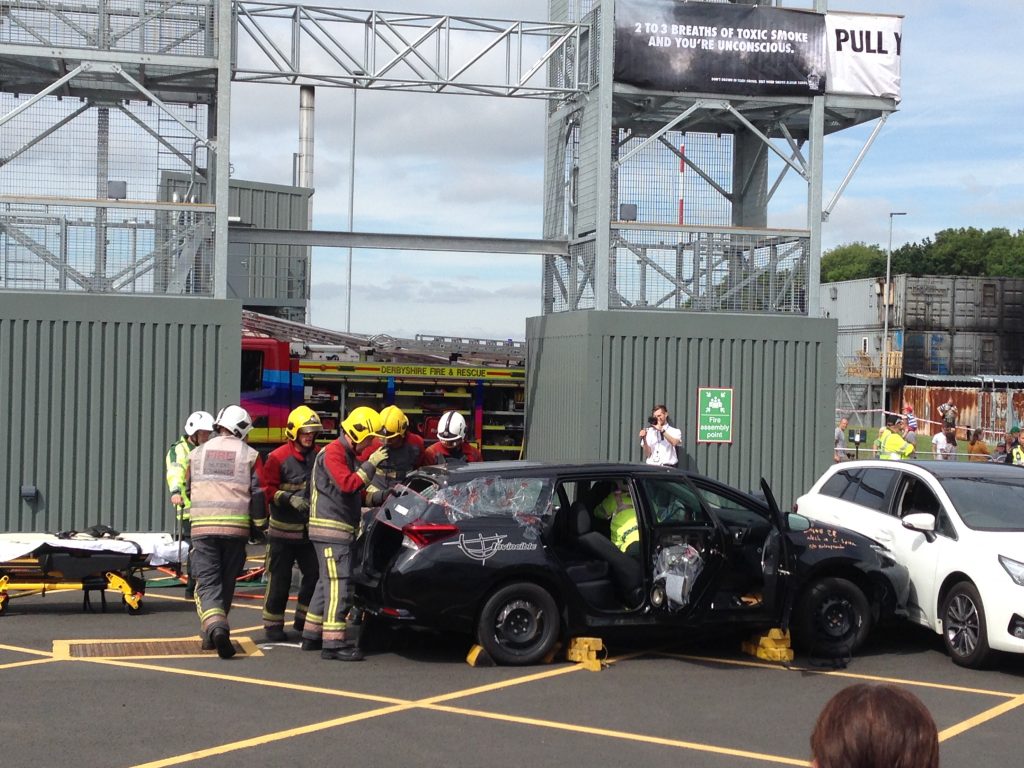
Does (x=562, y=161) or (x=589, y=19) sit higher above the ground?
(x=589, y=19)

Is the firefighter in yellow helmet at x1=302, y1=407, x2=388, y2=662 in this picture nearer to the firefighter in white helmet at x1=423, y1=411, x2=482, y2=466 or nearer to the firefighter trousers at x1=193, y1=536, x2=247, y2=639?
the firefighter trousers at x1=193, y1=536, x2=247, y2=639

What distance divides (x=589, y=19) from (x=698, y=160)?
2.36 m

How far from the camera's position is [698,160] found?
17.4m

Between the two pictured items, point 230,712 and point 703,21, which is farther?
point 703,21

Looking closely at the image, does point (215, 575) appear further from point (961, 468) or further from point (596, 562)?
point (961, 468)

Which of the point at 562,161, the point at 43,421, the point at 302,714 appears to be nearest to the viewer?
the point at 302,714

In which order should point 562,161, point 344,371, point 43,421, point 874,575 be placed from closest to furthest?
point 874,575
point 43,421
point 562,161
point 344,371

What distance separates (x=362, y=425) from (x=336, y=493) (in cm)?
58

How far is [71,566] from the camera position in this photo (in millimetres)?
11031

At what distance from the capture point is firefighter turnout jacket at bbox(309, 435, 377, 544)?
9.39m

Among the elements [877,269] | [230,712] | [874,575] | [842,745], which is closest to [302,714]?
[230,712]

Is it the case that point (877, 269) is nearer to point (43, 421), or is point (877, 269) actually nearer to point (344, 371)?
point (344, 371)

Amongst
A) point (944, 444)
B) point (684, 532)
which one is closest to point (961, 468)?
point (684, 532)

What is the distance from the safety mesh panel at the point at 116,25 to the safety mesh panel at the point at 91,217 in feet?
2.48
